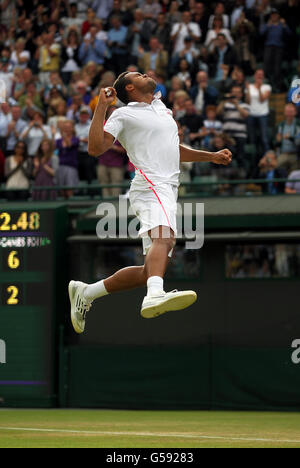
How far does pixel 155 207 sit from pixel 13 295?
9603 mm

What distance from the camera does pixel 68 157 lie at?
19328 millimetres

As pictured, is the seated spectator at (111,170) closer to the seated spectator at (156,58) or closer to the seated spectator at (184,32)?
the seated spectator at (156,58)

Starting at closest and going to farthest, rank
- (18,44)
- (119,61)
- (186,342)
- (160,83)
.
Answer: (186,342) → (160,83) → (119,61) → (18,44)

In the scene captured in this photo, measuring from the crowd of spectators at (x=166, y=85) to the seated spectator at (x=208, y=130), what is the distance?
0.7 inches

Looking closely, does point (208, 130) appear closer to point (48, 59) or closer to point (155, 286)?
point (48, 59)

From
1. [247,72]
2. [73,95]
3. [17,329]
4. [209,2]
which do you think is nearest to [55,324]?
[17,329]

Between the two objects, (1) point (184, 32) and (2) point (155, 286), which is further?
(1) point (184, 32)

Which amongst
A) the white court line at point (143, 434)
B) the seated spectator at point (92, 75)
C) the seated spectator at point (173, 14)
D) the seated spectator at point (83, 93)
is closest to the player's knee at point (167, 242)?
the white court line at point (143, 434)

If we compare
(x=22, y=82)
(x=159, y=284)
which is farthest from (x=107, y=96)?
(x=22, y=82)

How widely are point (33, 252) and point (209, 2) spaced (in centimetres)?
652

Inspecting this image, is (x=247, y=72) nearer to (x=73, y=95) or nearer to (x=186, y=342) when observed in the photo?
(x=73, y=95)

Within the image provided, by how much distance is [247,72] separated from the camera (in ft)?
67.2

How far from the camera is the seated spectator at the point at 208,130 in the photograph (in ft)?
61.1

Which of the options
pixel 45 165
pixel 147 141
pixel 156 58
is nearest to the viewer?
pixel 147 141
